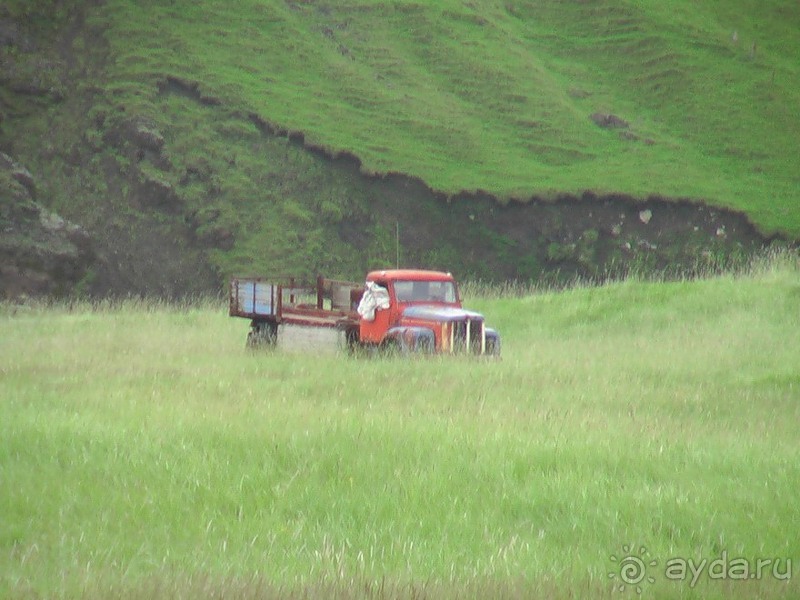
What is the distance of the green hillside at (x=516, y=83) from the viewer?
47.2 m

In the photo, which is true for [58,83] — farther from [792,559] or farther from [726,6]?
[792,559]

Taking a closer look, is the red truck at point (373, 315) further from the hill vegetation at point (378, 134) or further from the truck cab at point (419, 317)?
the hill vegetation at point (378, 134)

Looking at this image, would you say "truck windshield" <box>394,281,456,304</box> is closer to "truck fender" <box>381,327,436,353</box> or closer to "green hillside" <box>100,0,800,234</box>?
"truck fender" <box>381,327,436,353</box>

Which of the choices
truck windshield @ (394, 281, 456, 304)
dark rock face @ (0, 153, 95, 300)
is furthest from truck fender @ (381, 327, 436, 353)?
dark rock face @ (0, 153, 95, 300)

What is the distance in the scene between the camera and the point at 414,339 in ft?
59.1

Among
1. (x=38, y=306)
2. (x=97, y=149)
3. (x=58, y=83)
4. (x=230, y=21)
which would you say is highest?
(x=230, y=21)

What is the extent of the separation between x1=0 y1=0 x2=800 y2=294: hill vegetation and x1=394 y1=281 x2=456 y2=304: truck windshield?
20496 millimetres

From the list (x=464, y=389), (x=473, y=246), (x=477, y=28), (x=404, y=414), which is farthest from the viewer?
(x=477, y=28)

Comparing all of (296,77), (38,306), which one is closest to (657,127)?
(296,77)

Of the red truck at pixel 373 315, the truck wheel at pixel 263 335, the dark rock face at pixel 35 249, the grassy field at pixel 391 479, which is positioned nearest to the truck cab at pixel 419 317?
the red truck at pixel 373 315

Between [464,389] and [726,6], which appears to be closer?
[464,389]

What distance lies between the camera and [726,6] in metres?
63.7

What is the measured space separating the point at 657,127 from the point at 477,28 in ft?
40.1

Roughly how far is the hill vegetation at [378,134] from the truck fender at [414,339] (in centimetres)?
2193
